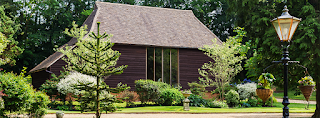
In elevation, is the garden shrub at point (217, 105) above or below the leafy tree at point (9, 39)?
below

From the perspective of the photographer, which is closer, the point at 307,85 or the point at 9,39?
the point at 307,85

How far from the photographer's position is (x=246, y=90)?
64.3ft

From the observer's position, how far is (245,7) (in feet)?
38.5

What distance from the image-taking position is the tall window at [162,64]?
21391 mm

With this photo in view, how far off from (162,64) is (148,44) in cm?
199

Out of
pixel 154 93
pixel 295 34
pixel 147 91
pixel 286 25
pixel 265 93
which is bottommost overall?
pixel 154 93

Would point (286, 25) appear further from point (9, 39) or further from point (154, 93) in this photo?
point (9, 39)

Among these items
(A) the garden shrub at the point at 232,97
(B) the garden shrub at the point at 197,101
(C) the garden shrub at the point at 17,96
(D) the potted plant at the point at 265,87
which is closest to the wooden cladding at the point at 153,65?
→ (B) the garden shrub at the point at 197,101

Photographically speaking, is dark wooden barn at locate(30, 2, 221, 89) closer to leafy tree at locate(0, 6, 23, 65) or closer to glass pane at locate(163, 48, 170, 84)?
glass pane at locate(163, 48, 170, 84)

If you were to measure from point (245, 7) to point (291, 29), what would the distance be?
4820mm

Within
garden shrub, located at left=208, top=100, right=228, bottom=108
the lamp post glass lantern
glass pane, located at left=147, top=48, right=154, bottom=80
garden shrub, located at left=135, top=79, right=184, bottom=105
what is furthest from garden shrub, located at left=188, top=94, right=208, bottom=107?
the lamp post glass lantern

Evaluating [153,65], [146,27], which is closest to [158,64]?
[153,65]

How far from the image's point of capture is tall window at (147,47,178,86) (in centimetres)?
2139

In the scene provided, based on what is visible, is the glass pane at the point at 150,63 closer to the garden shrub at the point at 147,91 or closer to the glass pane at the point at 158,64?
the glass pane at the point at 158,64
